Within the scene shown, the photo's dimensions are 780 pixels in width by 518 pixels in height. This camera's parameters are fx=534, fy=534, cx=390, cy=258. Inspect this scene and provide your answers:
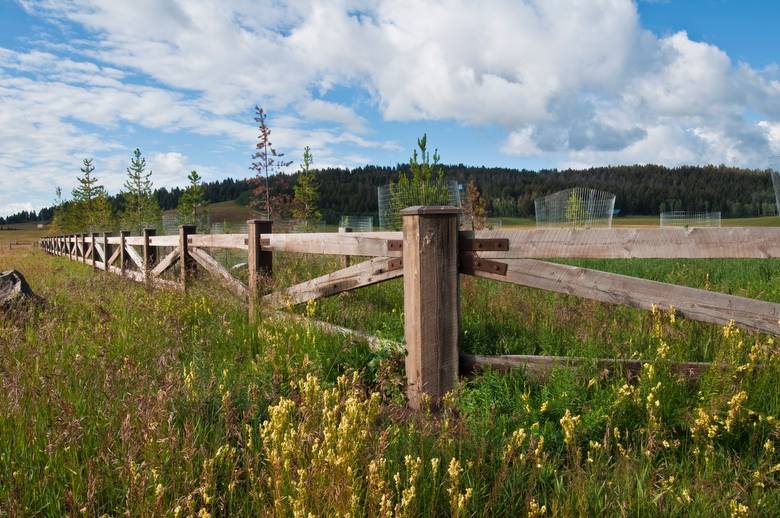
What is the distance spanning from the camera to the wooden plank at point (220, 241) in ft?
21.7

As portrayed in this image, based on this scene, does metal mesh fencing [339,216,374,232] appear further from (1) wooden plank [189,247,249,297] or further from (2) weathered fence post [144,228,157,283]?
(1) wooden plank [189,247,249,297]

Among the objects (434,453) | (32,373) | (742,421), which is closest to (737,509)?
(742,421)

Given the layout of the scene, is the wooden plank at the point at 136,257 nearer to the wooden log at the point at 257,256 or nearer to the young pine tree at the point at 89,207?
the wooden log at the point at 257,256

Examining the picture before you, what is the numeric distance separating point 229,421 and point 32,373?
2061 mm

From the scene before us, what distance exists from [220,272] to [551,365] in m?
4.77

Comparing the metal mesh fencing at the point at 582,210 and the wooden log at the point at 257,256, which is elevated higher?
the metal mesh fencing at the point at 582,210

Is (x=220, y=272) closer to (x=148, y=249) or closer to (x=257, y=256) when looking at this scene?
(x=257, y=256)

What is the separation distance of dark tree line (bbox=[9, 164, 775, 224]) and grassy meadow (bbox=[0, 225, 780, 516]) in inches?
3122

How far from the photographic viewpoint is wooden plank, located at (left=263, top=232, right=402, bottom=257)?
4.23 meters

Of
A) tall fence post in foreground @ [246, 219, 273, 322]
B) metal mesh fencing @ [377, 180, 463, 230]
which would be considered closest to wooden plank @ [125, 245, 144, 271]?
metal mesh fencing @ [377, 180, 463, 230]

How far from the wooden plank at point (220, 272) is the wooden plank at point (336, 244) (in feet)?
2.47

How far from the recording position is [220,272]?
23.1ft

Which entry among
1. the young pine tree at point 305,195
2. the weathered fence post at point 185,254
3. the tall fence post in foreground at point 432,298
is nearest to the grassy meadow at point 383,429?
the tall fence post in foreground at point 432,298

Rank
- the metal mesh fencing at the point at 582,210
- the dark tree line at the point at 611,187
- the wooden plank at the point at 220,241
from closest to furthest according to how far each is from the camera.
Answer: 1. the wooden plank at the point at 220,241
2. the metal mesh fencing at the point at 582,210
3. the dark tree line at the point at 611,187
